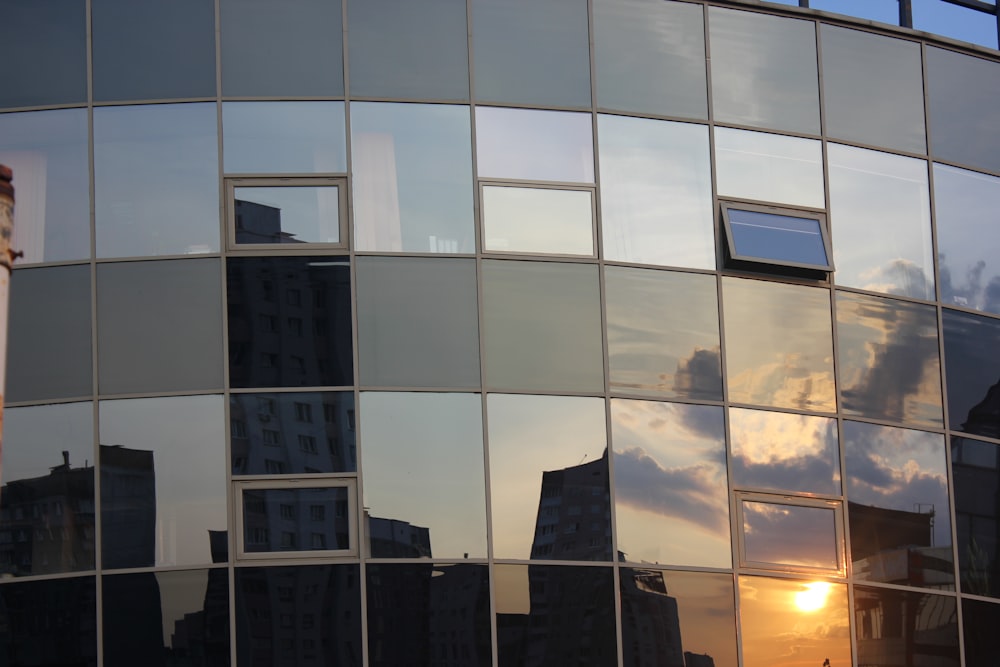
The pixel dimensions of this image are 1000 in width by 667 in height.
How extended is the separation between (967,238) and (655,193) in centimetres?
436

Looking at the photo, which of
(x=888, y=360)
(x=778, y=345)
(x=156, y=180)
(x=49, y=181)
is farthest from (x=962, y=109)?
(x=49, y=181)

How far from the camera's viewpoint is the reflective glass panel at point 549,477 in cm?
1706

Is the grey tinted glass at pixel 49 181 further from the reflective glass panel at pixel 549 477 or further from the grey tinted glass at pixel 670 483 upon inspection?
the grey tinted glass at pixel 670 483

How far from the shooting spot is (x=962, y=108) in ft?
66.8

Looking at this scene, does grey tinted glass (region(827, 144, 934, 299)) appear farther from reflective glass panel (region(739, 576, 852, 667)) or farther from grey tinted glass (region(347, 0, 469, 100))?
grey tinted glass (region(347, 0, 469, 100))

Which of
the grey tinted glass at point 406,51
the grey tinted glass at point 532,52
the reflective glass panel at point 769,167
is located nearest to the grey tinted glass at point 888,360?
the reflective glass panel at point 769,167

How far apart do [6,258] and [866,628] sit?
11.5 metres

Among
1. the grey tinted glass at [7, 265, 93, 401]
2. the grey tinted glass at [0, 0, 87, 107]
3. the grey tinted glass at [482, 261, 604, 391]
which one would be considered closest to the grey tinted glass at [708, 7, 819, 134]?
the grey tinted glass at [482, 261, 604, 391]

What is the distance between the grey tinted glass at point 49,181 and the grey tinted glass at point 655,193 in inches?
227

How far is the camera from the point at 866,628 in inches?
714

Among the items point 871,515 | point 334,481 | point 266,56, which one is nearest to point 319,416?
point 334,481

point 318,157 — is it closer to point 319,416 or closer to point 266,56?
point 266,56

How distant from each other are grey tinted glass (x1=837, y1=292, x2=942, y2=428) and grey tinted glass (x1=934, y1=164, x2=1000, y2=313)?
2.29 ft

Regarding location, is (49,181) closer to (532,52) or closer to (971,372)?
(532,52)
